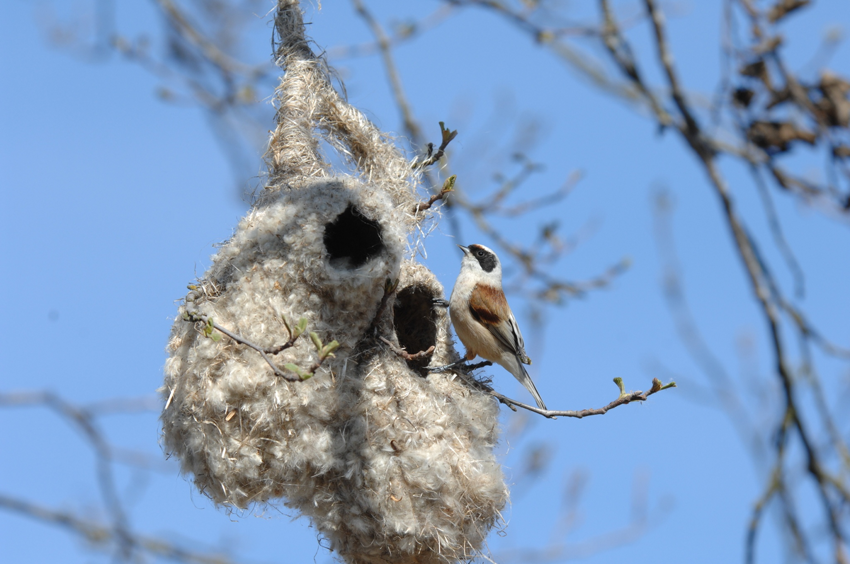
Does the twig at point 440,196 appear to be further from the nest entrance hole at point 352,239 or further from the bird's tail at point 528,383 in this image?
the bird's tail at point 528,383

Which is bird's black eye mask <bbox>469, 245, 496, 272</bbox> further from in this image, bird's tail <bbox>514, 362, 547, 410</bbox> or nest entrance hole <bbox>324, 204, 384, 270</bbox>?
nest entrance hole <bbox>324, 204, 384, 270</bbox>

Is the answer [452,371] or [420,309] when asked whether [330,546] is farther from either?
[420,309]

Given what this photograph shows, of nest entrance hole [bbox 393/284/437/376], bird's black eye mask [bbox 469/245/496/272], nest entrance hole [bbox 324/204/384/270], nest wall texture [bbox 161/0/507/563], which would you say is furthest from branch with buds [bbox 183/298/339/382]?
bird's black eye mask [bbox 469/245/496/272]

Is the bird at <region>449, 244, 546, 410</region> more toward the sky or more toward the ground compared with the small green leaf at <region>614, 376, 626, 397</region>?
more toward the sky

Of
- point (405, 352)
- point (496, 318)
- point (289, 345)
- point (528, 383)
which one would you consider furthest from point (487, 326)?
point (289, 345)

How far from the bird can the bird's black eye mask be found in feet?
0.49

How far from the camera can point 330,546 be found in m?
3.11

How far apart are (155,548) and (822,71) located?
262 centimetres

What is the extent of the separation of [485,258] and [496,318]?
1.63 feet

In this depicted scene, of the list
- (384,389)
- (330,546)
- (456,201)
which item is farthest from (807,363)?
(456,201)

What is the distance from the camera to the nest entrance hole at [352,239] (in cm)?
336

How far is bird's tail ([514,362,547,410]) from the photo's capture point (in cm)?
389

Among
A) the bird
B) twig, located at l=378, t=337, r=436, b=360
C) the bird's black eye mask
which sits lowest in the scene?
twig, located at l=378, t=337, r=436, b=360

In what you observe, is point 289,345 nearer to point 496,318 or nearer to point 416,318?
point 496,318
